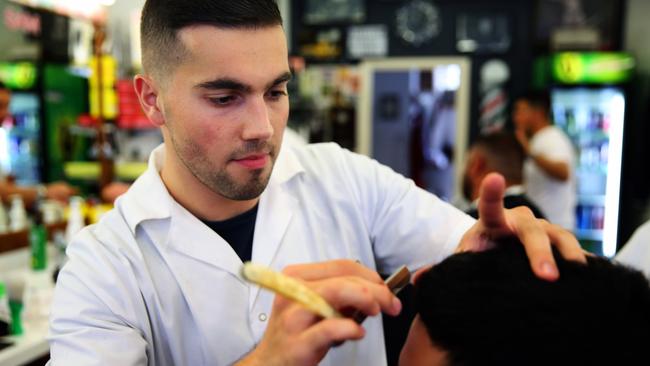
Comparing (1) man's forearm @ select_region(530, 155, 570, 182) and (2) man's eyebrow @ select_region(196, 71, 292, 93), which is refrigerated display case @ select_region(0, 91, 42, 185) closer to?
(2) man's eyebrow @ select_region(196, 71, 292, 93)

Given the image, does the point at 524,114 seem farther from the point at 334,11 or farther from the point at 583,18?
the point at 334,11

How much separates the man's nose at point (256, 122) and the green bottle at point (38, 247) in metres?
2.19

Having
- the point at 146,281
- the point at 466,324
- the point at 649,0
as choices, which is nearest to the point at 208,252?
the point at 146,281

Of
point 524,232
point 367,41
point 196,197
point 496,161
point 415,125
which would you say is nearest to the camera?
point 524,232

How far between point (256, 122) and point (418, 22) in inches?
230

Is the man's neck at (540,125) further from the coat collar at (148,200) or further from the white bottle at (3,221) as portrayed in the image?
the white bottle at (3,221)

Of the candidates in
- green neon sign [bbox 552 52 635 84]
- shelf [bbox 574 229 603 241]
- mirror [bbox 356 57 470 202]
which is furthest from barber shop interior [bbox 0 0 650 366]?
mirror [bbox 356 57 470 202]

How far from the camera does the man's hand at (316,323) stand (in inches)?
29.3

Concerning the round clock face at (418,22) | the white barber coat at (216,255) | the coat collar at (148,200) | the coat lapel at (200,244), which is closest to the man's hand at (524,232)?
the white barber coat at (216,255)

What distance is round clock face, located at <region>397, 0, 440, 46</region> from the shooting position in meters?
6.55

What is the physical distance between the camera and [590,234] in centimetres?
562

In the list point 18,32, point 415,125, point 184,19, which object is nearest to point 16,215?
point 18,32

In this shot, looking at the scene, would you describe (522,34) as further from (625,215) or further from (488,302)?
(488,302)

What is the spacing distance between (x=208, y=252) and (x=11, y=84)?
8.48ft
